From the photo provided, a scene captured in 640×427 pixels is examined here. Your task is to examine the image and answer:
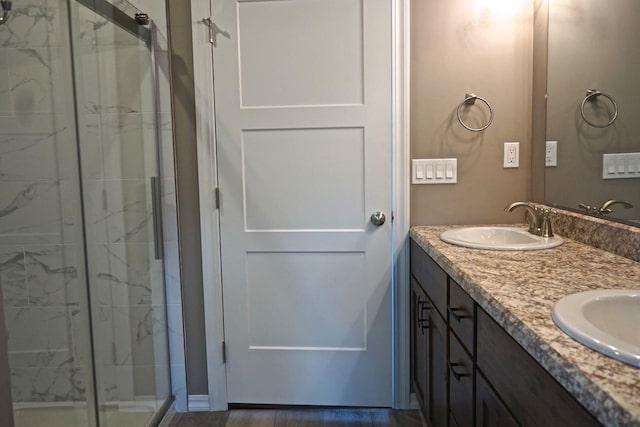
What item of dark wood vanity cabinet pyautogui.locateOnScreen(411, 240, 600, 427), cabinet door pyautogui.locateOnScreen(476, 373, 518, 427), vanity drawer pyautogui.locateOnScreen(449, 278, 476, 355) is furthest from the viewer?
vanity drawer pyautogui.locateOnScreen(449, 278, 476, 355)

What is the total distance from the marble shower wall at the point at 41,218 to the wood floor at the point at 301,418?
593 millimetres

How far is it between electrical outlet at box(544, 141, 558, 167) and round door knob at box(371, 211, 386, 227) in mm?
761

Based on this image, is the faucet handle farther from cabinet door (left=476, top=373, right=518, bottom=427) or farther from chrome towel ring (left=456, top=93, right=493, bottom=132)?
cabinet door (left=476, top=373, right=518, bottom=427)

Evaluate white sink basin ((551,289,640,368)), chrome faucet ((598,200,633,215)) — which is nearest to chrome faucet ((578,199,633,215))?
chrome faucet ((598,200,633,215))

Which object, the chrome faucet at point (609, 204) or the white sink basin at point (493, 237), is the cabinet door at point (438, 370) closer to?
the white sink basin at point (493, 237)

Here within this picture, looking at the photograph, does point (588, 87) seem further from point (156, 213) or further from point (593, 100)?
point (156, 213)

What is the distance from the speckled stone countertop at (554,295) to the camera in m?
0.62

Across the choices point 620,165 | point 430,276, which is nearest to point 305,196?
point 430,276

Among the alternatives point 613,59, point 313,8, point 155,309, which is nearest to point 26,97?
point 155,309

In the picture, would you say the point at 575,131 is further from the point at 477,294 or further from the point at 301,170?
the point at 301,170

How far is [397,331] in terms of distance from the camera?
84.8 inches

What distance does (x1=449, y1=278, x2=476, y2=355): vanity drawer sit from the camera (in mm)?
1236

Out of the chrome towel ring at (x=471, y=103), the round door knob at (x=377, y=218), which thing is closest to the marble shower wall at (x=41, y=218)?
the round door knob at (x=377, y=218)

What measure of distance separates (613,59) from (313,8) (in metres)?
1.24
